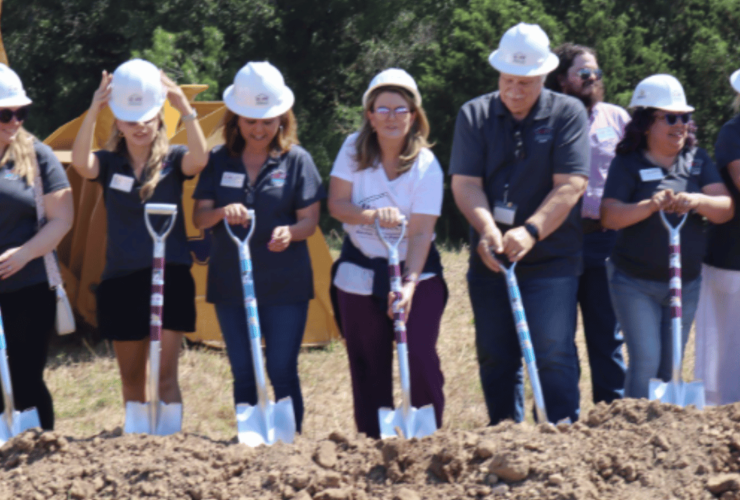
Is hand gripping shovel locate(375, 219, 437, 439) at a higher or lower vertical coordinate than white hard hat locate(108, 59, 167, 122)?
lower

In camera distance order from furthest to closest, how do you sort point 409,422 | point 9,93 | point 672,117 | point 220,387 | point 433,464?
point 220,387 → point 672,117 → point 9,93 → point 409,422 → point 433,464

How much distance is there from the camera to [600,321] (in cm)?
608

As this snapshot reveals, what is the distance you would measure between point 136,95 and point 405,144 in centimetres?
137

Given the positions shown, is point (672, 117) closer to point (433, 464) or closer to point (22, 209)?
point (433, 464)

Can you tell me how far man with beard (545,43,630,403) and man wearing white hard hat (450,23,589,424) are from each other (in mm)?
680

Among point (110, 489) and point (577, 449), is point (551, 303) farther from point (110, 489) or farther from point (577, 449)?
point (110, 489)

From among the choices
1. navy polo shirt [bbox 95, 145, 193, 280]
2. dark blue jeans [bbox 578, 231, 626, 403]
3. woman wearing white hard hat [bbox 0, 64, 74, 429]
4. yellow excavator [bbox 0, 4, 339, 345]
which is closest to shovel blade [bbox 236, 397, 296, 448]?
navy polo shirt [bbox 95, 145, 193, 280]

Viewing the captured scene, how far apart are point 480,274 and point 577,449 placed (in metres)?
1.17

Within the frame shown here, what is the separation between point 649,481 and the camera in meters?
4.41

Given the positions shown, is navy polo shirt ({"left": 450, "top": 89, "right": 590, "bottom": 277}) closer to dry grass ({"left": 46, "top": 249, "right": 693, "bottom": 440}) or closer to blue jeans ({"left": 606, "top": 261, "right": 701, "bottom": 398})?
blue jeans ({"left": 606, "top": 261, "right": 701, "bottom": 398})

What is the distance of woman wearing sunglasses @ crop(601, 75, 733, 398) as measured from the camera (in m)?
5.36

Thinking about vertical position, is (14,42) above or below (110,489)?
above

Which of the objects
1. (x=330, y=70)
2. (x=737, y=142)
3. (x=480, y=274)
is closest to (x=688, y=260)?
(x=737, y=142)

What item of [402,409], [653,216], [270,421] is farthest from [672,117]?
[270,421]
